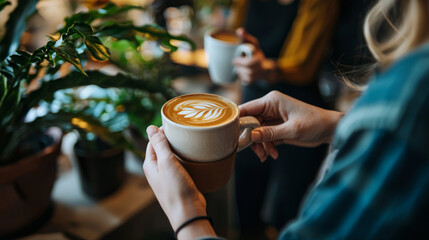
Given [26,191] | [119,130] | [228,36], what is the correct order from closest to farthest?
1. [26,191]
2. [119,130]
3. [228,36]

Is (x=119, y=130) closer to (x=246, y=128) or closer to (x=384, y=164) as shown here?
(x=246, y=128)

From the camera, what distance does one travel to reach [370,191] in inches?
12.2

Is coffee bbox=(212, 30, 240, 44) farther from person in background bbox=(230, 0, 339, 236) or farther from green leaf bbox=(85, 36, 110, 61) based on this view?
green leaf bbox=(85, 36, 110, 61)

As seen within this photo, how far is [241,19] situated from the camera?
138 centimetres

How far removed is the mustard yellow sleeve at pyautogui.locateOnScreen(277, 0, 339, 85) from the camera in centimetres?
105

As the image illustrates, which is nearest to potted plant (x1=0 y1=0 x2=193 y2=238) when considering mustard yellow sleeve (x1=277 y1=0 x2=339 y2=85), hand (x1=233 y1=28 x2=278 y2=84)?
hand (x1=233 y1=28 x2=278 y2=84)

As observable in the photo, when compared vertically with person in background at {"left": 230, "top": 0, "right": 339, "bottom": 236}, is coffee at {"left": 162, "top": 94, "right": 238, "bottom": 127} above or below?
above

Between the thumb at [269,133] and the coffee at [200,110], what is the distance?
73 mm

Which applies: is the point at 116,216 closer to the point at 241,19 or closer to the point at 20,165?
the point at 20,165

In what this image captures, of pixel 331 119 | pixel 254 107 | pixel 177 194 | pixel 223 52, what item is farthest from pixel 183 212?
pixel 223 52

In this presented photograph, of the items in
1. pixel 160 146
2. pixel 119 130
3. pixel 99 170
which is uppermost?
pixel 160 146

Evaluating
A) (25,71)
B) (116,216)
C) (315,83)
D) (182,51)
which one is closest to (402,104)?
(25,71)

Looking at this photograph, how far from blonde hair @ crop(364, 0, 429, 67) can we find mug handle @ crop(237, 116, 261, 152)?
0.71 feet

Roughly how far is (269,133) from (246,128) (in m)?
0.07
